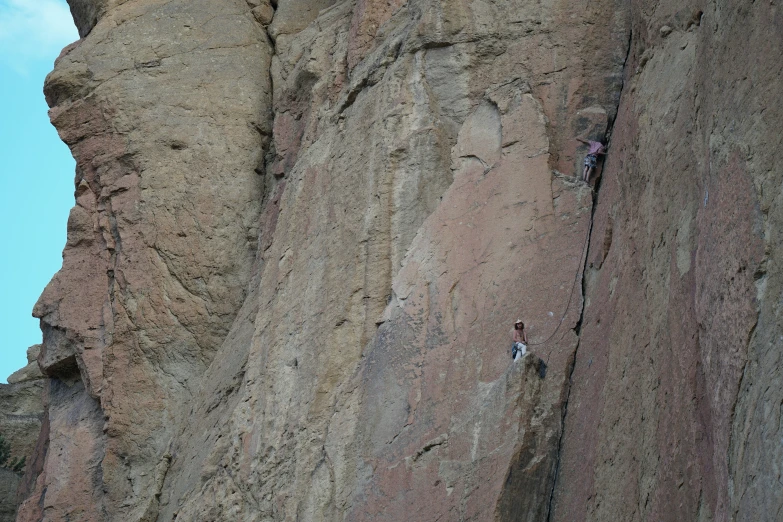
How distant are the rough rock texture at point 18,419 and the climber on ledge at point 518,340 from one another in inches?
590

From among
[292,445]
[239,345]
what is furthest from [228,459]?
[239,345]

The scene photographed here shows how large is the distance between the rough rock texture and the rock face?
5188mm

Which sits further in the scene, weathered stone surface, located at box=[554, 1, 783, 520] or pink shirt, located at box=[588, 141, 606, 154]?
pink shirt, located at box=[588, 141, 606, 154]

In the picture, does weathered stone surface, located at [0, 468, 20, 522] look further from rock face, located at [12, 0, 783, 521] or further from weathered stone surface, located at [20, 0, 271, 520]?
weathered stone surface, located at [20, 0, 271, 520]

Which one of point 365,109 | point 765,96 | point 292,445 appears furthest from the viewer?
point 365,109

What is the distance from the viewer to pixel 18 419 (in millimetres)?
26141

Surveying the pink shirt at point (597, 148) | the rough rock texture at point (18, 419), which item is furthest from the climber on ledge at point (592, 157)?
the rough rock texture at point (18, 419)

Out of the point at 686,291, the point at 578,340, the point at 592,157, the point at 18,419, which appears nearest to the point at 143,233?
the point at 592,157

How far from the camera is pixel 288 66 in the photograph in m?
19.9

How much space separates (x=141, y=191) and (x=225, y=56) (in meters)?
2.80

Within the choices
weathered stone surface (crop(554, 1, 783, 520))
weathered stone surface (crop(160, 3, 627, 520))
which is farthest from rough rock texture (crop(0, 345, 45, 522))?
weathered stone surface (crop(554, 1, 783, 520))

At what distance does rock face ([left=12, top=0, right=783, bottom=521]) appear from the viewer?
32.6ft

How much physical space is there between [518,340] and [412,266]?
187cm

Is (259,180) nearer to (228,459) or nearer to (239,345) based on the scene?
(239,345)
